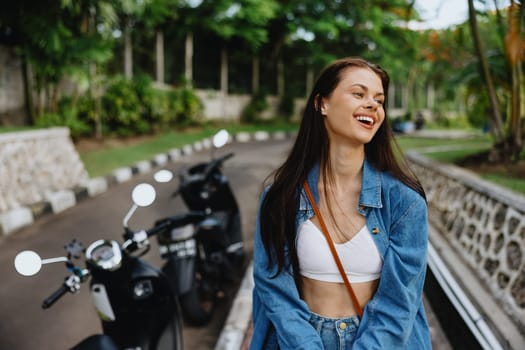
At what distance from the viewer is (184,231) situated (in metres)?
3.22

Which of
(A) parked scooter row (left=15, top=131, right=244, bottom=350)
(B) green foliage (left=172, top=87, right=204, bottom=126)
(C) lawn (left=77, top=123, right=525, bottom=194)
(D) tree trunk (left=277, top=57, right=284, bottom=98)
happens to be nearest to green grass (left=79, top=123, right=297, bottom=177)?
(C) lawn (left=77, top=123, right=525, bottom=194)

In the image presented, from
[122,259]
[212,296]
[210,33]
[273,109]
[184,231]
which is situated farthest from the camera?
[273,109]

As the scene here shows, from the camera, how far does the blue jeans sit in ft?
4.87

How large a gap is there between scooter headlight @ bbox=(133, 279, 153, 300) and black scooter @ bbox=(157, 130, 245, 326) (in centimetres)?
80

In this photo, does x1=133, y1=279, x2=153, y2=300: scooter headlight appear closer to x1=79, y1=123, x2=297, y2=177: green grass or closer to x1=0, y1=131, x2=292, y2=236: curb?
x1=0, y1=131, x2=292, y2=236: curb

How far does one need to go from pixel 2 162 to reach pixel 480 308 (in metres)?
5.82

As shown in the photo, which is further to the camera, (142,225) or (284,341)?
(142,225)

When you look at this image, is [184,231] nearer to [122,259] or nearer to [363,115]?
[122,259]

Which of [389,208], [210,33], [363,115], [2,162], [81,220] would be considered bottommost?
[81,220]

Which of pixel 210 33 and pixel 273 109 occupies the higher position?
pixel 210 33

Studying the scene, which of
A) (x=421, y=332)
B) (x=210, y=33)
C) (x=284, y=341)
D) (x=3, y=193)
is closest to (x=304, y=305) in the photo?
(x=284, y=341)

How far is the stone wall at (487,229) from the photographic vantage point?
3283 mm

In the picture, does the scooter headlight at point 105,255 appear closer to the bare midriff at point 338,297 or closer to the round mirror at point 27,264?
the round mirror at point 27,264

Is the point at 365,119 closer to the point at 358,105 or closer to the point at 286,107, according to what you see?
the point at 358,105
